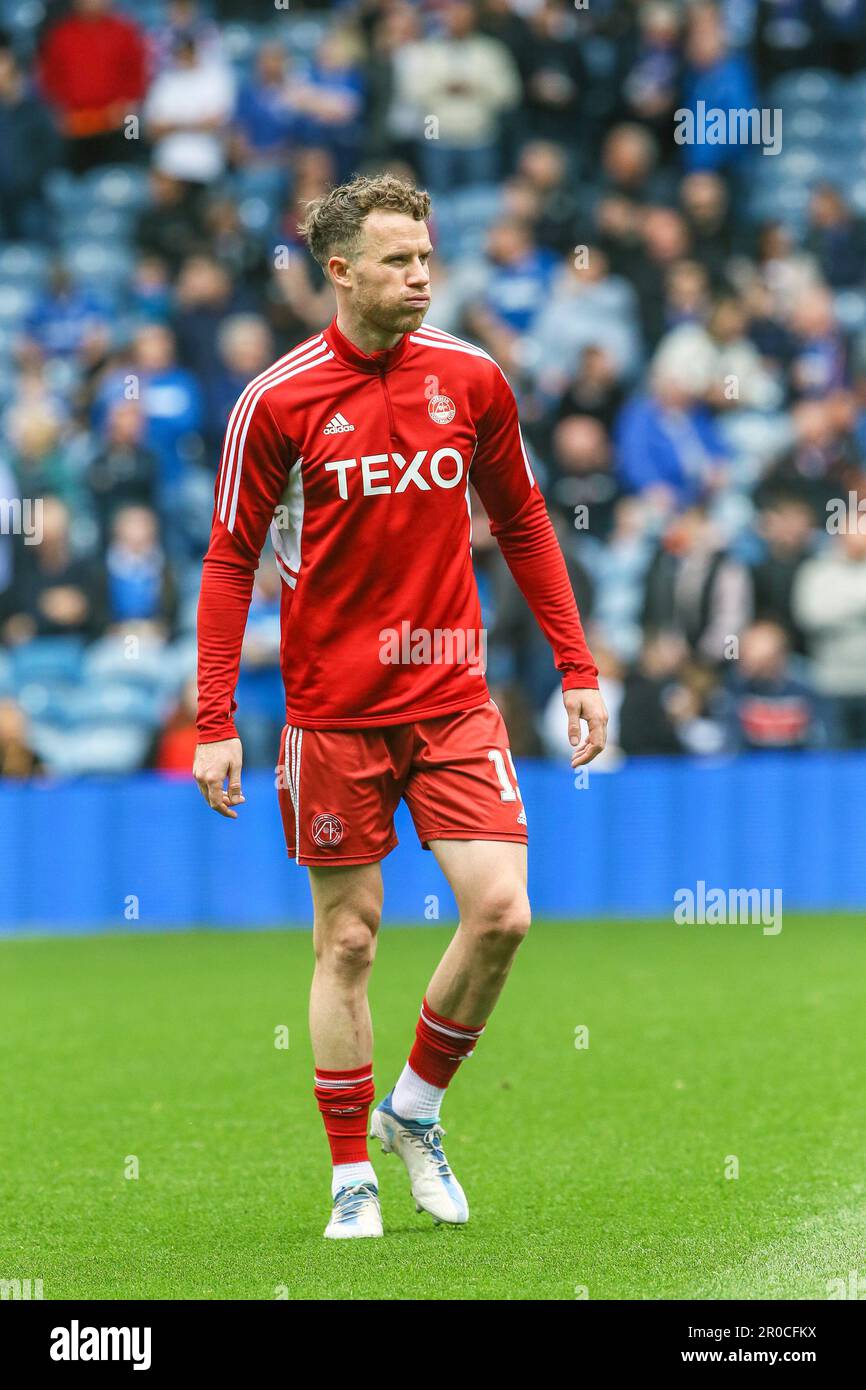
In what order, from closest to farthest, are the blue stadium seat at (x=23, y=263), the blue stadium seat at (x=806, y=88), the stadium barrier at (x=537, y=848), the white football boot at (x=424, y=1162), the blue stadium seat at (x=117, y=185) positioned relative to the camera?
the white football boot at (x=424, y=1162)
the stadium barrier at (x=537, y=848)
the blue stadium seat at (x=23, y=263)
the blue stadium seat at (x=117, y=185)
the blue stadium seat at (x=806, y=88)

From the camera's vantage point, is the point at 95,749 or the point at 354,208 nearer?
the point at 354,208

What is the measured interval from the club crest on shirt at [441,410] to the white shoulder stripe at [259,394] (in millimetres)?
283

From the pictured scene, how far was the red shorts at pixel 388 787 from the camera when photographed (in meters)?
5.74

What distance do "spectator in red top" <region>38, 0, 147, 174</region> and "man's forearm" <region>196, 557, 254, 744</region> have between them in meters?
13.1

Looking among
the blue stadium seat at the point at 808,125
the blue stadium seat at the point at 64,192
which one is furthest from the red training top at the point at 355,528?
the blue stadium seat at the point at 808,125

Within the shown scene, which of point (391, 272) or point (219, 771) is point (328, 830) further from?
point (391, 272)

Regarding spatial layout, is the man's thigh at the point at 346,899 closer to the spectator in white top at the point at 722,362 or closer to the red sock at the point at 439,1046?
the red sock at the point at 439,1046

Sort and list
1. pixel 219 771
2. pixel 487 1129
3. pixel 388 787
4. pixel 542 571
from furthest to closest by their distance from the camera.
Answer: pixel 487 1129 → pixel 542 571 → pixel 388 787 → pixel 219 771

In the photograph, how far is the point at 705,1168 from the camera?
6457 millimetres

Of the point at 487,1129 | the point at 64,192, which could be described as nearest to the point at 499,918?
the point at 487,1129

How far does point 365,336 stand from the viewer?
225 inches

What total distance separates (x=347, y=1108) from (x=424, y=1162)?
0.25 meters
